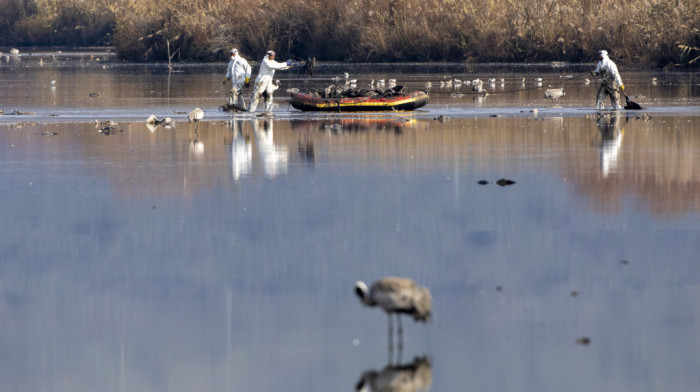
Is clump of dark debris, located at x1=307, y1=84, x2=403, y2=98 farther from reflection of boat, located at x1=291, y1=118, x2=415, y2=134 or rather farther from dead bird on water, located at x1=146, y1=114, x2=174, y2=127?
dead bird on water, located at x1=146, y1=114, x2=174, y2=127

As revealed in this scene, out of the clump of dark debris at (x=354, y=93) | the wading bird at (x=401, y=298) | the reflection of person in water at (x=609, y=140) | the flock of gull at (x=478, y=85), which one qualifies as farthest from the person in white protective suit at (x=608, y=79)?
the wading bird at (x=401, y=298)

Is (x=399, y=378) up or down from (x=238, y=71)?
down

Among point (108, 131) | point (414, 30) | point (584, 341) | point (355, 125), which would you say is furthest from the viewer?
point (414, 30)

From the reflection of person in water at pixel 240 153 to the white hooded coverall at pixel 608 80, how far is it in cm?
835

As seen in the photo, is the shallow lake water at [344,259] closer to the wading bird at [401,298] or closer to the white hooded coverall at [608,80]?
the wading bird at [401,298]

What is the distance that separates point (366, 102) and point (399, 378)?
2213 cm

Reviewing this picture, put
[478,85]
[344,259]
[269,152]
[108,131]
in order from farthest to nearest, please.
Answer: [478,85] < [108,131] < [269,152] < [344,259]

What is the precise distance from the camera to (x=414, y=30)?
60500 mm

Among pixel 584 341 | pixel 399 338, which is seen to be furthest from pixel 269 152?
pixel 584 341

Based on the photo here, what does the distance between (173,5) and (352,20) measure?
11.3 metres

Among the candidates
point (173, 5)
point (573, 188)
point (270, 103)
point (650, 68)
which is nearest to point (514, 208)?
point (573, 188)

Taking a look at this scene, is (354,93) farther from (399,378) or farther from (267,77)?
(399,378)

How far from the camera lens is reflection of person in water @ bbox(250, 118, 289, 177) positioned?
56.6 feet

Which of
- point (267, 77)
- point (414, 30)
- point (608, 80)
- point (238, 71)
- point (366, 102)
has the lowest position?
point (366, 102)
